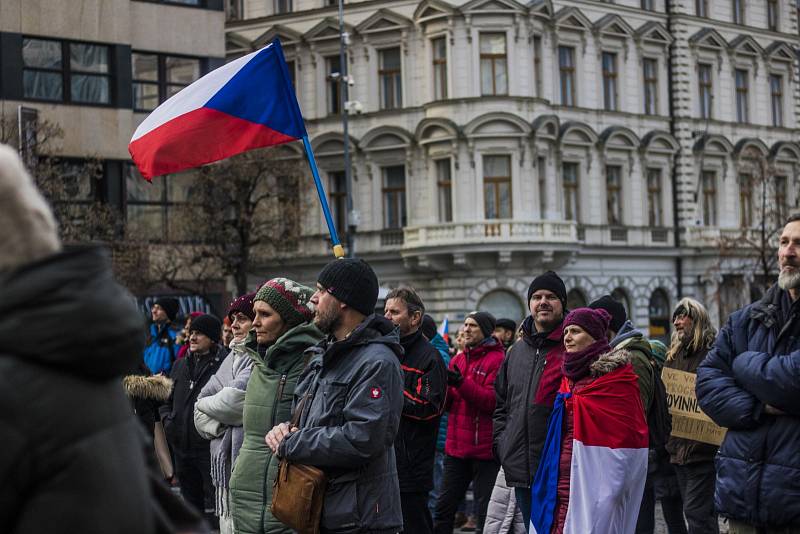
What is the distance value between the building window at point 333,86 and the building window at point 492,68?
5.65 m

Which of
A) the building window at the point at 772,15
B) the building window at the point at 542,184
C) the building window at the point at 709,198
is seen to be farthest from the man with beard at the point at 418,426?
the building window at the point at 772,15

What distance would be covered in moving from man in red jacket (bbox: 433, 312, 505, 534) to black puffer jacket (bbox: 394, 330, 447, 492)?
97cm

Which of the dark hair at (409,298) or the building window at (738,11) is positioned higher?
the building window at (738,11)

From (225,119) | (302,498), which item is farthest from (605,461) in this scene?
(225,119)

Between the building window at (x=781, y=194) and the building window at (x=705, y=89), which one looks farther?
the building window at (x=705, y=89)

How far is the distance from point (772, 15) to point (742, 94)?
432cm

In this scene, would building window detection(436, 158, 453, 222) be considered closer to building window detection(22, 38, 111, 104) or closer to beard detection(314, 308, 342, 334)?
building window detection(22, 38, 111, 104)

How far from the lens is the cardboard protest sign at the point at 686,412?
9.52m

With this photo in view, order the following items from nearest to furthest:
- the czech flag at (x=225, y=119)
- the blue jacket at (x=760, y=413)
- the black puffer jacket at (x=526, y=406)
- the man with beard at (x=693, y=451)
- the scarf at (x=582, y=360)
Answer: the blue jacket at (x=760, y=413) → the scarf at (x=582, y=360) → the black puffer jacket at (x=526, y=406) → the man with beard at (x=693, y=451) → the czech flag at (x=225, y=119)

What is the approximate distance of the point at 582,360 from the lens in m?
7.81

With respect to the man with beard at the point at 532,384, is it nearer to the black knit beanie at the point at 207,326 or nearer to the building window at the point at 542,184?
the black knit beanie at the point at 207,326

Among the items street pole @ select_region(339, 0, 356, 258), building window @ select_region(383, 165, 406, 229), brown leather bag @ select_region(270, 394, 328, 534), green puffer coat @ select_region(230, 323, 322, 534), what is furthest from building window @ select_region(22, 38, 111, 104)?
brown leather bag @ select_region(270, 394, 328, 534)

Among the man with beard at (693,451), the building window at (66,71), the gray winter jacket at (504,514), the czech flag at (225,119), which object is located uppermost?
the building window at (66,71)

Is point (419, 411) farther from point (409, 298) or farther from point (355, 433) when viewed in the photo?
point (355, 433)
